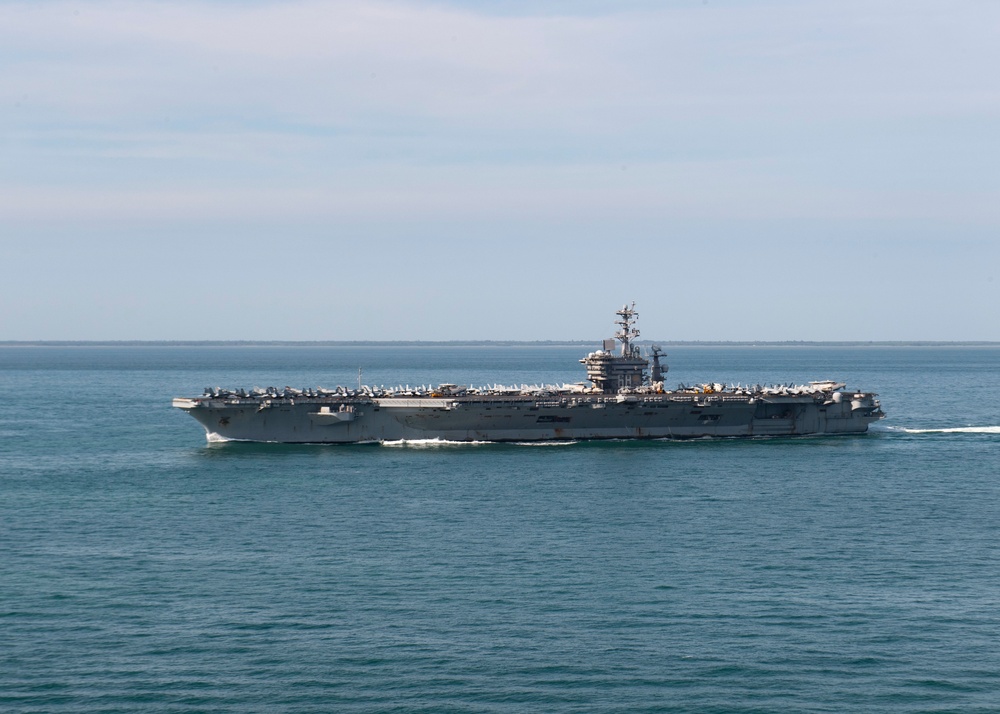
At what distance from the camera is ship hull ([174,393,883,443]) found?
201ft

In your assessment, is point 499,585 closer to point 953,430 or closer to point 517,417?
point 517,417

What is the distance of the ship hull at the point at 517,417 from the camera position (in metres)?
61.4

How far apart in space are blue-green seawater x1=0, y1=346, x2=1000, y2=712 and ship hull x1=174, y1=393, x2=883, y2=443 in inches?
159

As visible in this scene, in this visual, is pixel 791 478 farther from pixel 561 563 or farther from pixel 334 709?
pixel 334 709

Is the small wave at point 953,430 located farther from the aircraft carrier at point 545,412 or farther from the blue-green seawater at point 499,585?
the blue-green seawater at point 499,585

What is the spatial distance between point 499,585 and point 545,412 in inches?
1299

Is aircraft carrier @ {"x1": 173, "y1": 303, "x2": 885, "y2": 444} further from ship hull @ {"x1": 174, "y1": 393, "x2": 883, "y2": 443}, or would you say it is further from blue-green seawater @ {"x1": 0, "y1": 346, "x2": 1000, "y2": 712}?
blue-green seawater @ {"x1": 0, "y1": 346, "x2": 1000, "y2": 712}

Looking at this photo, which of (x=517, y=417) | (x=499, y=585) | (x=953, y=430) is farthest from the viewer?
(x=953, y=430)

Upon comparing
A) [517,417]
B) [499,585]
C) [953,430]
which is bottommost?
[499,585]

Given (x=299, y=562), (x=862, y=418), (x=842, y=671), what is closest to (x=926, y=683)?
(x=842, y=671)

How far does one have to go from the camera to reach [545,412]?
63844mm

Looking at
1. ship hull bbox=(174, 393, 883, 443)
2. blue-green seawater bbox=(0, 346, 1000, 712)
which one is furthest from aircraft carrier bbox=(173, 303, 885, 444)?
blue-green seawater bbox=(0, 346, 1000, 712)

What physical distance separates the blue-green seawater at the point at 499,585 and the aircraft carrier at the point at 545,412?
167 inches

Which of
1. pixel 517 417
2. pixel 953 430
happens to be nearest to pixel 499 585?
pixel 517 417
